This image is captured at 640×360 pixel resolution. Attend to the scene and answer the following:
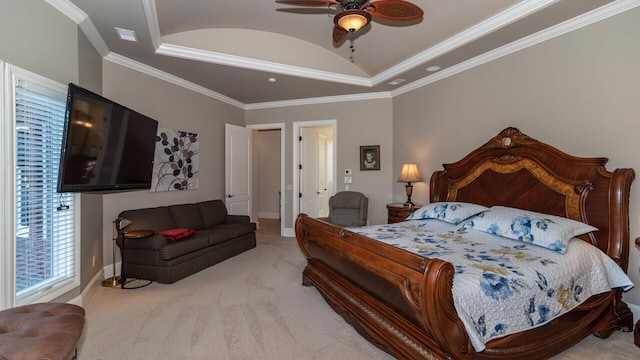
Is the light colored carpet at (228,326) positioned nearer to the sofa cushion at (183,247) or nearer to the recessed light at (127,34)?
the sofa cushion at (183,247)

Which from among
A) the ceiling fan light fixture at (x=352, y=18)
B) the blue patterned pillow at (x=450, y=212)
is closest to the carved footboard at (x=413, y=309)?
the blue patterned pillow at (x=450, y=212)

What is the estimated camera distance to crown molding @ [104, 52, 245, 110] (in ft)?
12.7

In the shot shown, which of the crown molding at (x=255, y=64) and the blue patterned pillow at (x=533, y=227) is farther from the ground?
the crown molding at (x=255, y=64)

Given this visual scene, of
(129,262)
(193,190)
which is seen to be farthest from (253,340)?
(193,190)

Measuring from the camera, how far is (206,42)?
4.07m

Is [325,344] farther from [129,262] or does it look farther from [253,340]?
[129,262]

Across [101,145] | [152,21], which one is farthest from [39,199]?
[152,21]

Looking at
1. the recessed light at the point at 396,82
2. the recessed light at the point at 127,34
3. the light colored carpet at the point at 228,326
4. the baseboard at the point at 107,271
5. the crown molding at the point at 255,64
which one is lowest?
the light colored carpet at the point at 228,326

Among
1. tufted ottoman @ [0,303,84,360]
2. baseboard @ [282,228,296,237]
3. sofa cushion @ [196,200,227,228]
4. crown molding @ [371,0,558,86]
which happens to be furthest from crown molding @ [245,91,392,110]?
tufted ottoman @ [0,303,84,360]

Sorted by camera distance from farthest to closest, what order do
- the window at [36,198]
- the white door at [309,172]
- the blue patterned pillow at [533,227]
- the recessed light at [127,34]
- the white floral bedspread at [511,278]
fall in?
the white door at [309,172], the recessed light at [127,34], the blue patterned pillow at [533,227], the window at [36,198], the white floral bedspread at [511,278]

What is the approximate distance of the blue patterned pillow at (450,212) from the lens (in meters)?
3.38

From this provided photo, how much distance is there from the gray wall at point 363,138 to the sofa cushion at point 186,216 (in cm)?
260

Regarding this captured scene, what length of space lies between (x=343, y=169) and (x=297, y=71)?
6.86 ft

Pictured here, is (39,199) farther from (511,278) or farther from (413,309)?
(511,278)
